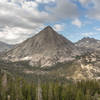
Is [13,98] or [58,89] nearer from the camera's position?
[13,98]

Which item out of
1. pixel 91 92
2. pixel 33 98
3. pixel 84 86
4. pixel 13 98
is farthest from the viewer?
pixel 84 86

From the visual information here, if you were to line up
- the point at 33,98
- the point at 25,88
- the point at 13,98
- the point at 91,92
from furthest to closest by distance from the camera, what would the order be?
the point at 91,92 → the point at 25,88 → the point at 33,98 → the point at 13,98

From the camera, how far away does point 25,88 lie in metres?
130

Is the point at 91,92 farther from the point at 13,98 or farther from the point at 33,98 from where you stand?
the point at 13,98

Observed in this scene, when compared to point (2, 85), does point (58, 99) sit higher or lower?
lower

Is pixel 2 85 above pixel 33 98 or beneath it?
above

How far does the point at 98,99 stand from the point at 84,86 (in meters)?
32.8

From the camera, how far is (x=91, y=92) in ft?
477

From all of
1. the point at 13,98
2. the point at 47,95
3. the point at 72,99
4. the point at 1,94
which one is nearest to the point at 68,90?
the point at 72,99

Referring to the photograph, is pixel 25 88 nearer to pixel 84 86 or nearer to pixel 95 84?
pixel 84 86

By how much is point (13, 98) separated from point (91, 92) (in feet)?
250

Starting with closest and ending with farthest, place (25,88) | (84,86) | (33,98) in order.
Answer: (33,98) → (25,88) → (84,86)

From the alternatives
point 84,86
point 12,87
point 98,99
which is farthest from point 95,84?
point 12,87

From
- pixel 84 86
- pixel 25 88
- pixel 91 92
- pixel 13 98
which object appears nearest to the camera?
pixel 13 98
